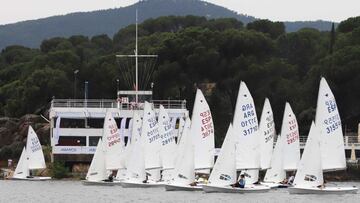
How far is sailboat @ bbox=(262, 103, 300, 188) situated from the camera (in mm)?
76125

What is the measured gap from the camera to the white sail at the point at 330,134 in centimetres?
6569

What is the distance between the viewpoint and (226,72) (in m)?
116

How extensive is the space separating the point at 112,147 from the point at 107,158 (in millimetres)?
1507

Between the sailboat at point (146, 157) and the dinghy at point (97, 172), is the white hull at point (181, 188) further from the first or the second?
the dinghy at point (97, 172)

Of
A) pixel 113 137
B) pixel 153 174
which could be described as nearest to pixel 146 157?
pixel 153 174

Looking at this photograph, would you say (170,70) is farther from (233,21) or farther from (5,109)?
(233,21)

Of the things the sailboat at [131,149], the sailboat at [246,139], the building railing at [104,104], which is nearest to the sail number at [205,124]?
the sailboat at [246,139]

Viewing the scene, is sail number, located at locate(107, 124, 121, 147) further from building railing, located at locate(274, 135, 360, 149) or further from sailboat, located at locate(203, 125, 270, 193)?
building railing, located at locate(274, 135, 360, 149)

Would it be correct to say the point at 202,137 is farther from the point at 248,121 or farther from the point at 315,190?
the point at 315,190

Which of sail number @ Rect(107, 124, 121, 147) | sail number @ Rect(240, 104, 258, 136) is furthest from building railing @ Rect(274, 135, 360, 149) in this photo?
sail number @ Rect(240, 104, 258, 136)

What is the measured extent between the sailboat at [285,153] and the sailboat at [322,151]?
967cm

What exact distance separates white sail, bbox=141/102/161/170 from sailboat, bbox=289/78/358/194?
15322mm

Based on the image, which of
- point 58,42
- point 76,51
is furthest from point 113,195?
point 58,42

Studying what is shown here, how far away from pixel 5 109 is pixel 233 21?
49.5 m
